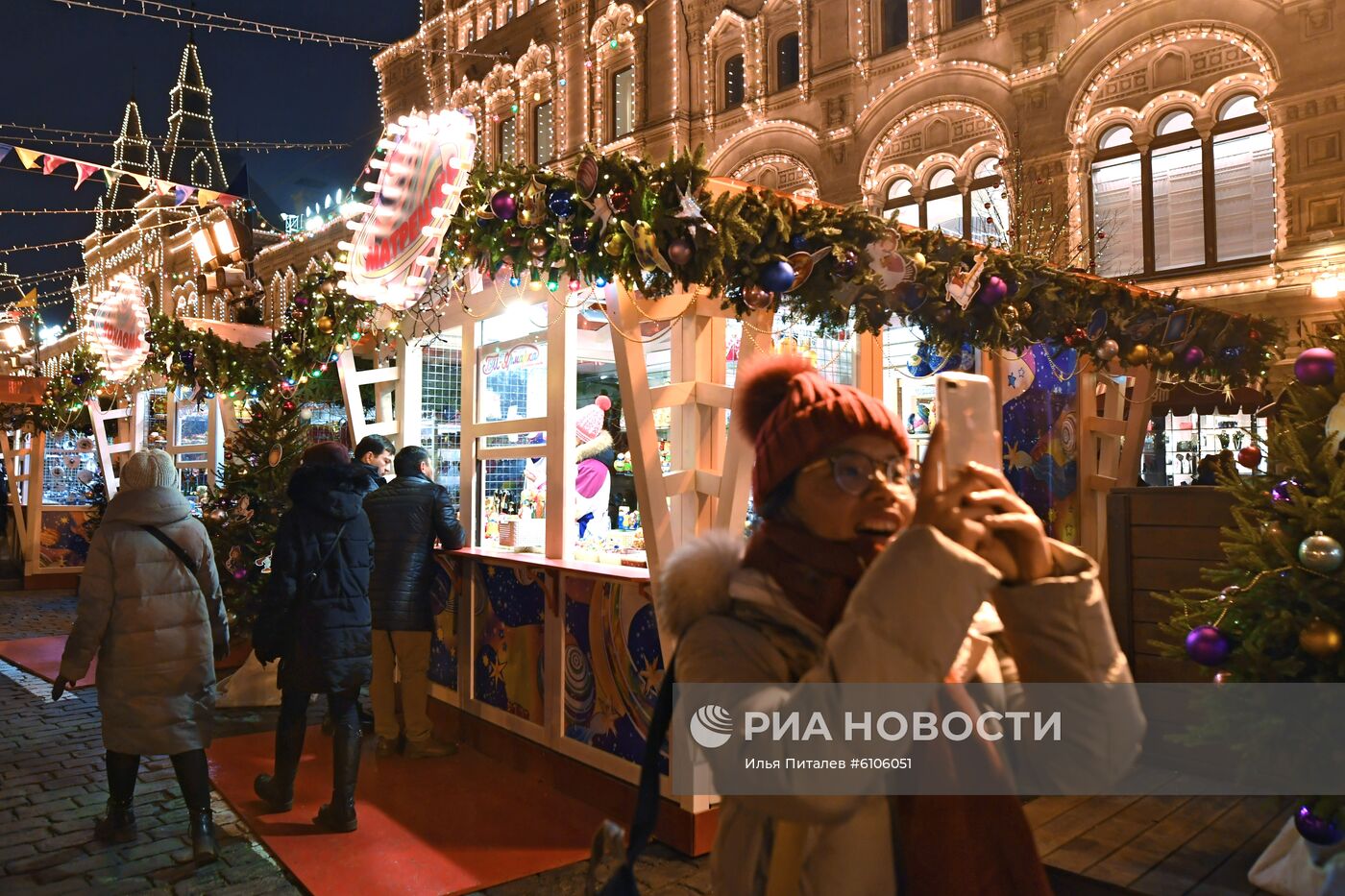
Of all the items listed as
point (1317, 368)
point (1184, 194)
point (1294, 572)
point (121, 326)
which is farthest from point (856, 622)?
point (1184, 194)

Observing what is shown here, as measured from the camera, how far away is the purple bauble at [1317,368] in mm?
3533

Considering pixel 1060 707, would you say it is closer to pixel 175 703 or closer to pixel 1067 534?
pixel 175 703

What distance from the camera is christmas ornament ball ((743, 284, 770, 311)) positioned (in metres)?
3.90

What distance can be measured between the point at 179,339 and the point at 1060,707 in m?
8.80

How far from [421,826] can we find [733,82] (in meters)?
16.9

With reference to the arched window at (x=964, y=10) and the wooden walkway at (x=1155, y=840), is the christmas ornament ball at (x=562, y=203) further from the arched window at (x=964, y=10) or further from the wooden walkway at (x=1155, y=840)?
the arched window at (x=964, y=10)

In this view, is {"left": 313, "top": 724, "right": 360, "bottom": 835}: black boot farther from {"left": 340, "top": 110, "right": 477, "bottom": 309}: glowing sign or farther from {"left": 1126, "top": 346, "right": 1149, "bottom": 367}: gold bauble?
{"left": 1126, "top": 346, "right": 1149, "bottom": 367}: gold bauble

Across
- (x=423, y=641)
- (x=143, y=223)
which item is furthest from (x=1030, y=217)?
(x=143, y=223)

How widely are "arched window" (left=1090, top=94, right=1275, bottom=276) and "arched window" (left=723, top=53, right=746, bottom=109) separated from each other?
24.8 ft

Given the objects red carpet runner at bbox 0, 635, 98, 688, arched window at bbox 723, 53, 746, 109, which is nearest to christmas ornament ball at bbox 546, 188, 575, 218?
red carpet runner at bbox 0, 635, 98, 688

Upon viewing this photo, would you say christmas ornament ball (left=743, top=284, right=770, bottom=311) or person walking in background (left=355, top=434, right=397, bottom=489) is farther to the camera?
person walking in background (left=355, top=434, right=397, bottom=489)

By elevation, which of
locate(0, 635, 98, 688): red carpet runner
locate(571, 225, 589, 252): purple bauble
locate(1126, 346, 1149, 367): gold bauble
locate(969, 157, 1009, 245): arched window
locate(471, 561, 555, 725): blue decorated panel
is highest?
locate(969, 157, 1009, 245): arched window

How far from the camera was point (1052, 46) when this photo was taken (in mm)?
13500

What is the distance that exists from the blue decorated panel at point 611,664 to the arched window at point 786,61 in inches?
591
